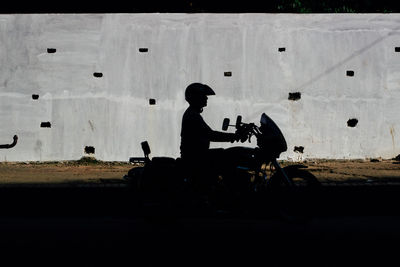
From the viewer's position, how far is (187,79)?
13109 mm

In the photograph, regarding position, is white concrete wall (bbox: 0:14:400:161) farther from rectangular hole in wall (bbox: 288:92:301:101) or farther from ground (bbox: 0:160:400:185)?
ground (bbox: 0:160:400:185)

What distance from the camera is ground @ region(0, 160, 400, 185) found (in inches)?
390

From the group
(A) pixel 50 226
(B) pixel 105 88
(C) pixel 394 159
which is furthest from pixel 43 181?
(C) pixel 394 159

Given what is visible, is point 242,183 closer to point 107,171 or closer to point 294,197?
point 294,197

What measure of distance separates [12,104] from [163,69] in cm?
276

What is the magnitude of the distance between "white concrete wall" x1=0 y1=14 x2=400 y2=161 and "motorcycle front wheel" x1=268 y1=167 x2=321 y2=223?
20.0 ft

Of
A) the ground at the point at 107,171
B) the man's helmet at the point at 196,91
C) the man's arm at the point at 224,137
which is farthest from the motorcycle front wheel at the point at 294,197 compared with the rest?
the ground at the point at 107,171

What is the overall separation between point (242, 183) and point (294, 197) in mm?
499

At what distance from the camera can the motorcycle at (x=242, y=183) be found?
691 centimetres

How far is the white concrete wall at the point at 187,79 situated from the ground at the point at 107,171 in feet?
0.76

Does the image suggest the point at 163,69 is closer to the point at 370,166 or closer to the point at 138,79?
the point at 138,79

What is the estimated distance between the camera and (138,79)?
43.1 feet

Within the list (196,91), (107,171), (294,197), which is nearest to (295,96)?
(107,171)

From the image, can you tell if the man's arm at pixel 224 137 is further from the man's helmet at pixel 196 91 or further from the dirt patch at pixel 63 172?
the dirt patch at pixel 63 172
